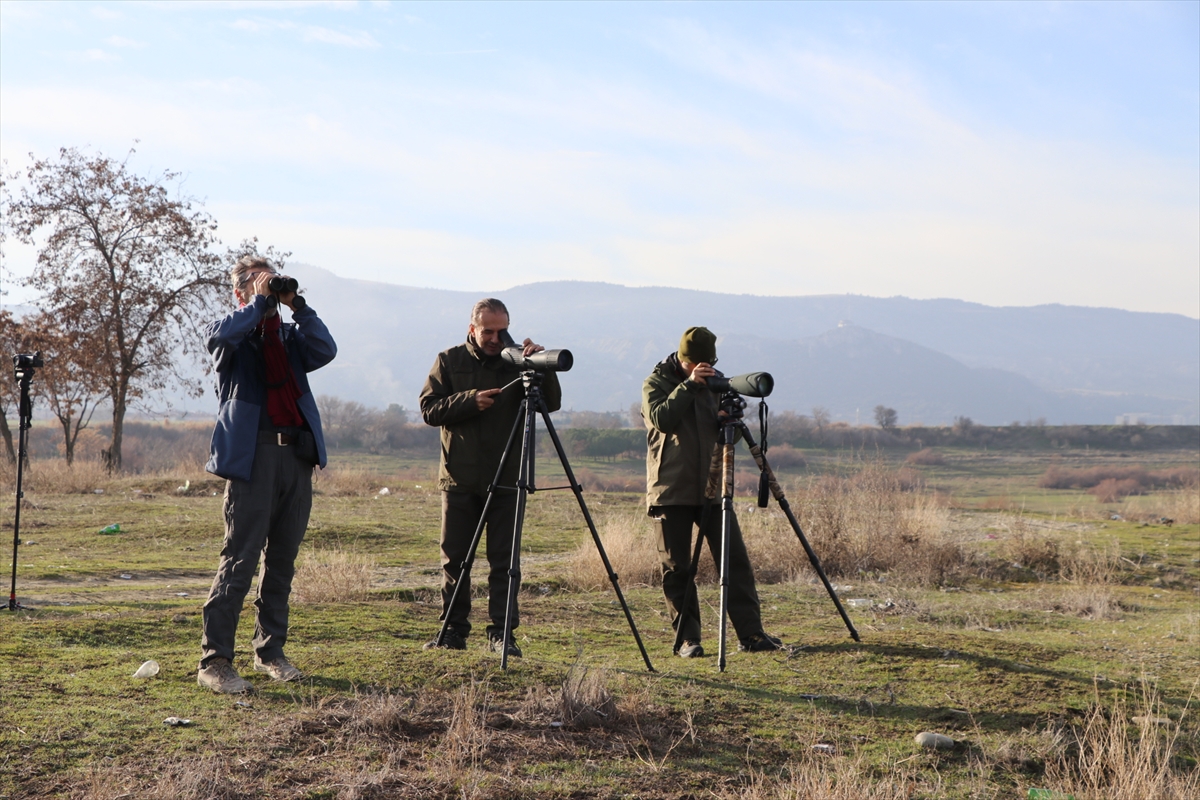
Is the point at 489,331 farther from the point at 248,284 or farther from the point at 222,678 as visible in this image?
the point at 222,678

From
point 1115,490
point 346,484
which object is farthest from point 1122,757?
point 1115,490

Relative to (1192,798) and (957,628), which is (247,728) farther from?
(957,628)

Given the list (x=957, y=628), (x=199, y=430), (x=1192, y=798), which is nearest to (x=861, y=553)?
(x=957, y=628)

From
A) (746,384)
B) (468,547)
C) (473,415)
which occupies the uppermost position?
(746,384)

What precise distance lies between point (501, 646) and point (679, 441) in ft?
5.37

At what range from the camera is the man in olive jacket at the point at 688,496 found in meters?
6.46

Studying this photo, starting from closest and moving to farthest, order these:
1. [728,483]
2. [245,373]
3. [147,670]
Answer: [245,373], [147,670], [728,483]

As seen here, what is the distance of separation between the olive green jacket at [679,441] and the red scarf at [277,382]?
2.18m

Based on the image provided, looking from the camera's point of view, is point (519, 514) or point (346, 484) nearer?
point (519, 514)

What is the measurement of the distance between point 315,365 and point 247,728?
1.91 m

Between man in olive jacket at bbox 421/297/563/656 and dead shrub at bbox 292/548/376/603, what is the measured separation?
332 centimetres

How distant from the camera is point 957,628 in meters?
9.24

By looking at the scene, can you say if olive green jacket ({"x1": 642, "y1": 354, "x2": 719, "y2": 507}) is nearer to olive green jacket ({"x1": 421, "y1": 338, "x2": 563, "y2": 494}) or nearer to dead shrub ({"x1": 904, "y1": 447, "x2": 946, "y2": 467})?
olive green jacket ({"x1": 421, "y1": 338, "x2": 563, "y2": 494})

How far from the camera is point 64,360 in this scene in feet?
87.9
